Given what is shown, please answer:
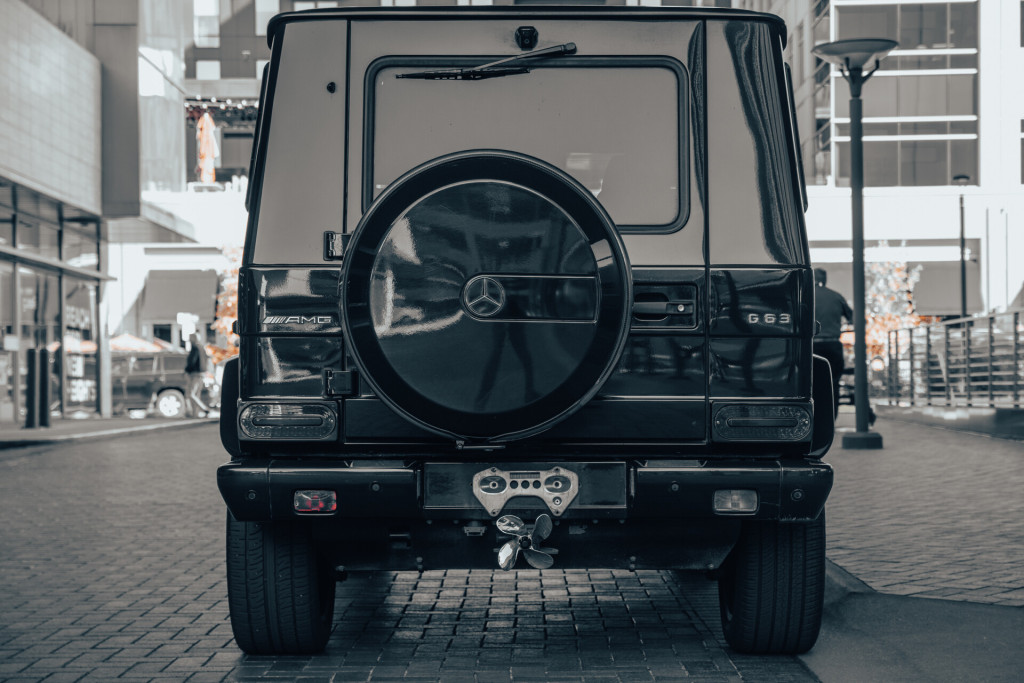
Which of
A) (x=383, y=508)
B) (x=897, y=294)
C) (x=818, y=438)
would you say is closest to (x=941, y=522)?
(x=818, y=438)

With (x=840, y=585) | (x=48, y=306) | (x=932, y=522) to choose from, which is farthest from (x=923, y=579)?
(x=48, y=306)

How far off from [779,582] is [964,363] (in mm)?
14332

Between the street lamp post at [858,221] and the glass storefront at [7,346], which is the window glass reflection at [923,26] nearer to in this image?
the glass storefront at [7,346]

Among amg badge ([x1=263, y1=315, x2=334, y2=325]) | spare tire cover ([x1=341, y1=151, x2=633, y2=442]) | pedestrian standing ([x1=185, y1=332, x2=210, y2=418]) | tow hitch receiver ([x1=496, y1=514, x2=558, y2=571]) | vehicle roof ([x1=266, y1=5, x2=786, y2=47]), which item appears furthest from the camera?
pedestrian standing ([x1=185, y1=332, x2=210, y2=418])

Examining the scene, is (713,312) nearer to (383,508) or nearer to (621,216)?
(621,216)

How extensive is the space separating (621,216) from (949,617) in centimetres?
216

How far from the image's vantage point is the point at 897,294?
49938mm

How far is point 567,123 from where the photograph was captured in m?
4.56

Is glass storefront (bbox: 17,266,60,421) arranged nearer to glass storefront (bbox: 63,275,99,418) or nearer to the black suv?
glass storefront (bbox: 63,275,99,418)

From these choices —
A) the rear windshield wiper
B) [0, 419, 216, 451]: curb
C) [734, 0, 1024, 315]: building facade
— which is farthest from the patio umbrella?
the rear windshield wiper

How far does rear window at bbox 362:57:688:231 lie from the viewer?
4539mm

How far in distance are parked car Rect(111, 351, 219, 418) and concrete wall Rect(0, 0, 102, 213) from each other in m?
5.52

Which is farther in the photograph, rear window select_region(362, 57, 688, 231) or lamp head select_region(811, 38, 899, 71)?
lamp head select_region(811, 38, 899, 71)

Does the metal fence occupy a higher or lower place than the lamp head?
lower
